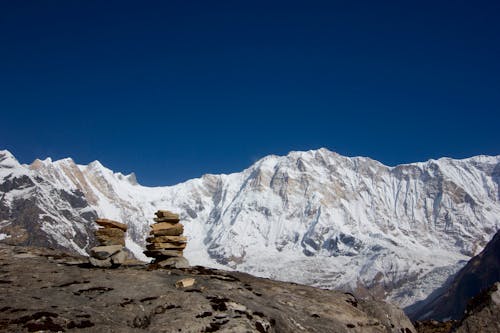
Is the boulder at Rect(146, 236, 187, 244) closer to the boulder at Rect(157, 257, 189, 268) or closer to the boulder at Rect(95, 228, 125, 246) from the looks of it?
the boulder at Rect(157, 257, 189, 268)

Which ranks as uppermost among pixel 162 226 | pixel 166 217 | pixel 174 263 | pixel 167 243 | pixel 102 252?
Result: pixel 166 217

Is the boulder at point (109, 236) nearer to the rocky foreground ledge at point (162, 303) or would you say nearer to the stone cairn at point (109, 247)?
the stone cairn at point (109, 247)

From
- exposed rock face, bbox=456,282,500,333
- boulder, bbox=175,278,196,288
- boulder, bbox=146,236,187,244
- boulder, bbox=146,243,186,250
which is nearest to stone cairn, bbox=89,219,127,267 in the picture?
boulder, bbox=146,243,186,250

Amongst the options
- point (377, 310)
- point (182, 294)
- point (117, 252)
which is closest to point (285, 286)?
point (377, 310)

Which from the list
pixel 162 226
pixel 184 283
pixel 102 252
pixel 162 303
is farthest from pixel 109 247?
pixel 162 303

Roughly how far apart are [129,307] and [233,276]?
1086cm

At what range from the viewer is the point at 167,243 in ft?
126

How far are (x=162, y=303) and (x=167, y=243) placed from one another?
1325 cm

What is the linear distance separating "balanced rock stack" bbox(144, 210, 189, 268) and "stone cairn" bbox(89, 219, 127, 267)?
2360 mm

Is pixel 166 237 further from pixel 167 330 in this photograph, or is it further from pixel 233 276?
pixel 167 330

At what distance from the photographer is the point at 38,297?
24422mm

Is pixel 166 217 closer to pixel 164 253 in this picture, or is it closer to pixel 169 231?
pixel 169 231

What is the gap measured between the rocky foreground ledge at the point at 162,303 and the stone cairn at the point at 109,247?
86cm

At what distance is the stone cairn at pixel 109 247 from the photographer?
3312 cm
